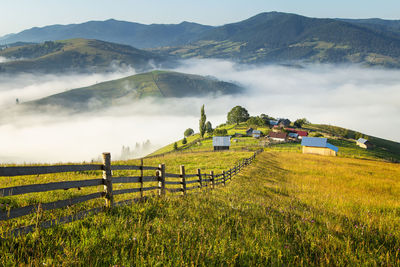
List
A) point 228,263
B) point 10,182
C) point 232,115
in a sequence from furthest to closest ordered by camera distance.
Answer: point 232,115, point 10,182, point 228,263

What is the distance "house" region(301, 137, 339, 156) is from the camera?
8431 cm

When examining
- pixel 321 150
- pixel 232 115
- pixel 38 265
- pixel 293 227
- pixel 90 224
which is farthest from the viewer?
pixel 232 115

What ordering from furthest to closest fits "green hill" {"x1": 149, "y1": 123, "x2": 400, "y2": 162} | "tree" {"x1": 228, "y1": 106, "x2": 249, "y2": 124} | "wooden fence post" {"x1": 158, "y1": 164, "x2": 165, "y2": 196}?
"tree" {"x1": 228, "y1": 106, "x2": 249, "y2": 124} < "green hill" {"x1": 149, "y1": 123, "x2": 400, "y2": 162} < "wooden fence post" {"x1": 158, "y1": 164, "x2": 165, "y2": 196}

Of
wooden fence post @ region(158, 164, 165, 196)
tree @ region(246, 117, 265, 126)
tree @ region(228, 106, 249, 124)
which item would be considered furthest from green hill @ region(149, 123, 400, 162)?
wooden fence post @ region(158, 164, 165, 196)

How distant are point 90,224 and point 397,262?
234 inches

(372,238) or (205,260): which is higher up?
(205,260)

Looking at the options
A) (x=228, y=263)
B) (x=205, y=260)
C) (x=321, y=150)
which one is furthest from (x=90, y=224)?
(x=321, y=150)

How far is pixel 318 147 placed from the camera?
85.9 metres

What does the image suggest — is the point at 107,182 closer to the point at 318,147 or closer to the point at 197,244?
the point at 197,244

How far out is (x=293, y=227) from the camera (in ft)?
19.3

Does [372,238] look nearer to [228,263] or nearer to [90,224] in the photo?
[228,263]

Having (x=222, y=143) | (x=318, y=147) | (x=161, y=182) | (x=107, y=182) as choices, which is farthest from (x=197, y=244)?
(x=318, y=147)

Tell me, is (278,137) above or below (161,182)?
below

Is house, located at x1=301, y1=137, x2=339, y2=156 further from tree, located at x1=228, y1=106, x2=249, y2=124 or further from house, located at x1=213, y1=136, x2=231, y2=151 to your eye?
tree, located at x1=228, y1=106, x2=249, y2=124
